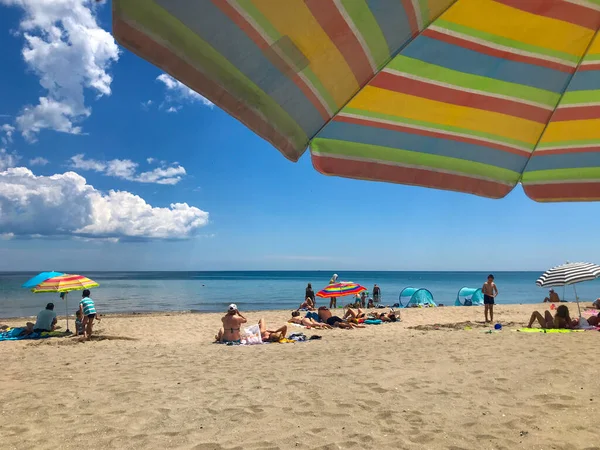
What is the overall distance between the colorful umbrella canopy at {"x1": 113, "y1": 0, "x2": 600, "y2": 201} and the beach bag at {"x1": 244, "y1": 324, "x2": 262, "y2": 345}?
8133 millimetres

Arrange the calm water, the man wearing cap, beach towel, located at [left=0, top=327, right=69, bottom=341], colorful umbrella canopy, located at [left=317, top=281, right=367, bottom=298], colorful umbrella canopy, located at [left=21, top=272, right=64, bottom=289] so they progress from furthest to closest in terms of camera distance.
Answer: the calm water < colorful umbrella canopy, located at [left=317, top=281, right=367, bottom=298] < the man wearing cap < colorful umbrella canopy, located at [left=21, top=272, right=64, bottom=289] < beach towel, located at [left=0, top=327, right=69, bottom=341]

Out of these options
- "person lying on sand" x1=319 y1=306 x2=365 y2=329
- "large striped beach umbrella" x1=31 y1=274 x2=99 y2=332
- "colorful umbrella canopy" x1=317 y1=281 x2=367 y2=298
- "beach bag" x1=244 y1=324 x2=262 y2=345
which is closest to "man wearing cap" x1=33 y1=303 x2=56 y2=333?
"large striped beach umbrella" x1=31 y1=274 x2=99 y2=332

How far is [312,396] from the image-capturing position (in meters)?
5.14

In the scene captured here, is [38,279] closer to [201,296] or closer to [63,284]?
[63,284]

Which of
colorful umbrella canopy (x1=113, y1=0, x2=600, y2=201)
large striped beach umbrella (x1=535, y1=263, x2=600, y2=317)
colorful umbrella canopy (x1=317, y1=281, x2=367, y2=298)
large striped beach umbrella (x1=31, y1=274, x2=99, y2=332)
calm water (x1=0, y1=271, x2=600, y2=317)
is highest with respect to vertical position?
colorful umbrella canopy (x1=113, y1=0, x2=600, y2=201)

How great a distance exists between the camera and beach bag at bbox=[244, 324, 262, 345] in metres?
9.73

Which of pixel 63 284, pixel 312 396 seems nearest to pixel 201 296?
pixel 63 284

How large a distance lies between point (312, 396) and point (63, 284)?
30.0 feet

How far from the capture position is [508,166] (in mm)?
2330

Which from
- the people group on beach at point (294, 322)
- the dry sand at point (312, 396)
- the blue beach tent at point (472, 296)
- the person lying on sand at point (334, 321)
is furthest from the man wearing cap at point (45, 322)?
the blue beach tent at point (472, 296)

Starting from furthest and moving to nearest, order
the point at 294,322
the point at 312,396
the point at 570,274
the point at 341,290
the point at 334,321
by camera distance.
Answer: the point at 341,290 → the point at 294,322 → the point at 334,321 → the point at 570,274 → the point at 312,396

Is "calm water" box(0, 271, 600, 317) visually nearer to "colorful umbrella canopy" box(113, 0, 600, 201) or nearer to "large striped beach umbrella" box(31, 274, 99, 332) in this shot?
"large striped beach umbrella" box(31, 274, 99, 332)

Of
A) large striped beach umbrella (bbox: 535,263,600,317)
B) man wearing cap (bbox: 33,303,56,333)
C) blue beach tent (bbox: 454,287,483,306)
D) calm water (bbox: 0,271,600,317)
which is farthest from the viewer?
calm water (bbox: 0,271,600,317)

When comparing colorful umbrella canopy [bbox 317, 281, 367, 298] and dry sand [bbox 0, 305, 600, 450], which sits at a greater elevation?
colorful umbrella canopy [bbox 317, 281, 367, 298]
